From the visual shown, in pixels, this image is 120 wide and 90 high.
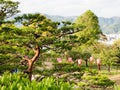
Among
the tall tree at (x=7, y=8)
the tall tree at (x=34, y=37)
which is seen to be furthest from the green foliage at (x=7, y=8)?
the tall tree at (x=34, y=37)

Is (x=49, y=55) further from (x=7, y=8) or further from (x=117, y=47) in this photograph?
(x=117, y=47)

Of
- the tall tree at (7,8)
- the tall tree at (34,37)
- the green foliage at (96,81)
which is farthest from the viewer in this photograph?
the tall tree at (7,8)

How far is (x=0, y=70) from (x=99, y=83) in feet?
13.2

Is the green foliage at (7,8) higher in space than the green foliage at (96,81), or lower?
higher

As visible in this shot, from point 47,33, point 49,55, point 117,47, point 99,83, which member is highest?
point 47,33

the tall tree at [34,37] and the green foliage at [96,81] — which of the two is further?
the green foliage at [96,81]

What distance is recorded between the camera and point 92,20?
63.6m

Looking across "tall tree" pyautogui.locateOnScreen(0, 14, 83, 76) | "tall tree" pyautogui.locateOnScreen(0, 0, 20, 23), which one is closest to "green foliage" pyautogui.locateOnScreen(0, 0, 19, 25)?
"tall tree" pyautogui.locateOnScreen(0, 0, 20, 23)

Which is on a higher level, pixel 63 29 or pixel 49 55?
pixel 63 29

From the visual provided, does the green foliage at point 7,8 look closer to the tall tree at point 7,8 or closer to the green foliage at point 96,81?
the tall tree at point 7,8

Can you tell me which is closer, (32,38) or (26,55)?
(32,38)

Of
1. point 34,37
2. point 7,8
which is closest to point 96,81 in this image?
point 34,37

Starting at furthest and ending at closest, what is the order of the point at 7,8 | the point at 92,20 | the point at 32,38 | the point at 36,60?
the point at 92,20 < the point at 7,8 < the point at 36,60 < the point at 32,38

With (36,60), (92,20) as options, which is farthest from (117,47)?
(36,60)
